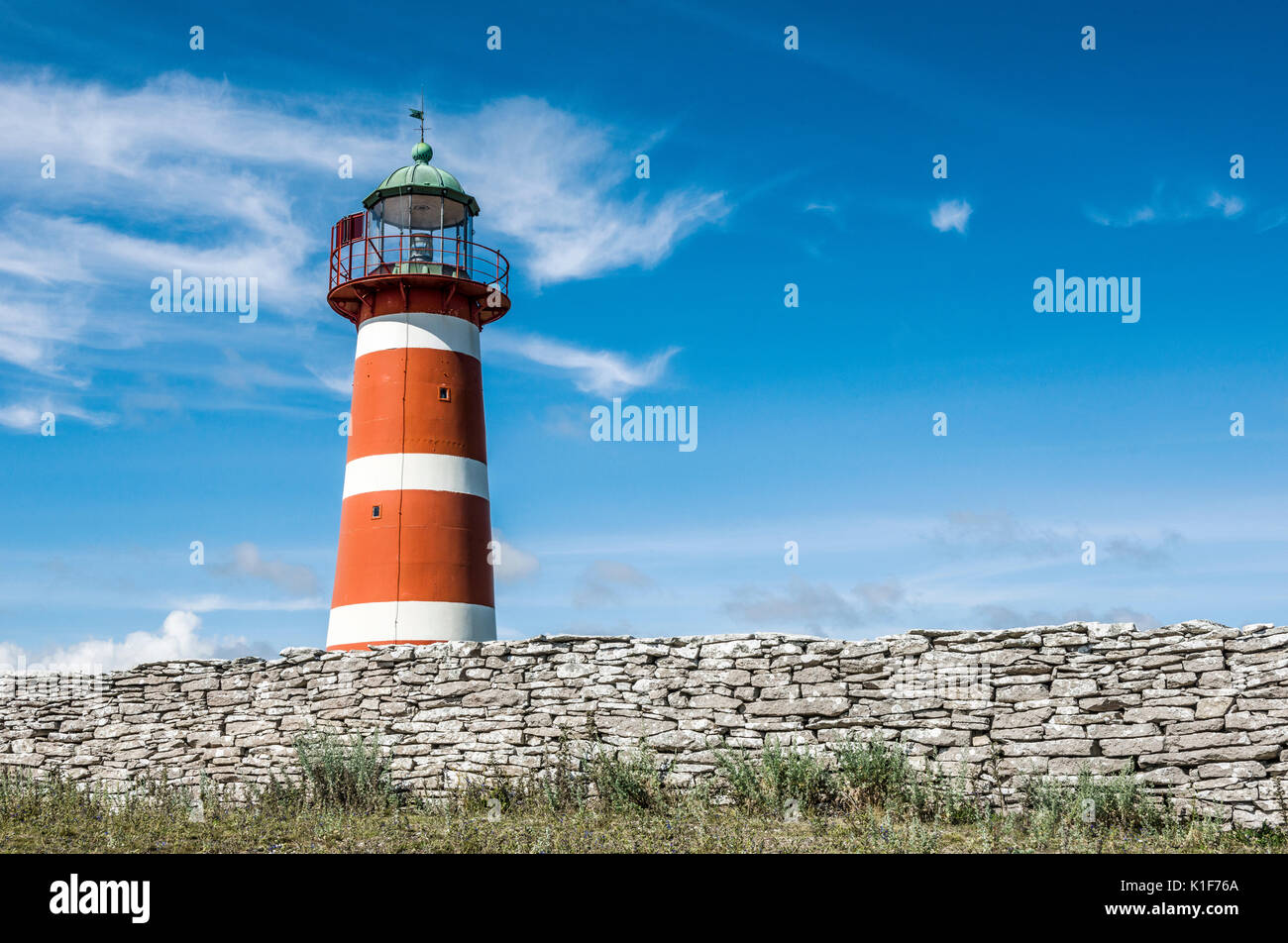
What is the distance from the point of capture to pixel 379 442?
55.9 feet

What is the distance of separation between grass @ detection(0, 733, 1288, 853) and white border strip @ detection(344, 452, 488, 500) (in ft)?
14.9

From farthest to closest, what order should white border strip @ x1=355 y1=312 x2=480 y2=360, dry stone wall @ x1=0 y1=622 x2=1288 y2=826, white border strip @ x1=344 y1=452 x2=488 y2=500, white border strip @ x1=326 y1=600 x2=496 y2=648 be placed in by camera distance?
1. white border strip @ x1=355 y1=312 x2=480 y2=360
2. white border strip @ x1=344 y1=452 x2=488 y2=500
3. white border strip @ x1=326 y1=600 x2=496 y2=648
4. dry stone wall @ x1=0 y1=622 x2=1288 y2=826

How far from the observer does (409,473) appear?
16.9 m

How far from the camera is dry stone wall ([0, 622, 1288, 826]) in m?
10.6

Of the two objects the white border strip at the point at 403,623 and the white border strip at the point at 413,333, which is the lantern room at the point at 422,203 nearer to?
the white border strip at the point at 413,333

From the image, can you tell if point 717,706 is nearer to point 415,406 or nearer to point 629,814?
point 629,814

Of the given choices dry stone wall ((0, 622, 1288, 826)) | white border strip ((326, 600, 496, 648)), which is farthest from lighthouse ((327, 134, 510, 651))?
dry stone wall ((0, 622, 1288, 826))

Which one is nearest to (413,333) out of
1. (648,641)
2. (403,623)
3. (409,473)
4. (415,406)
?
(415,406)

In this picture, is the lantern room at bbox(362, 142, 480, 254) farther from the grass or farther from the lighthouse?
the grass

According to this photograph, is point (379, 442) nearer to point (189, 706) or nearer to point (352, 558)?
point (352, 558)

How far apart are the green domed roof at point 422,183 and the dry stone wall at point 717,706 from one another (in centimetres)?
844

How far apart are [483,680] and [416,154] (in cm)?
1028
